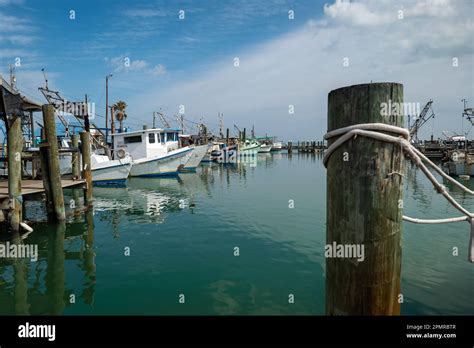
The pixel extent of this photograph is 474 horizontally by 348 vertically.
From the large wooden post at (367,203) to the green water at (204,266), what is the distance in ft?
12.7

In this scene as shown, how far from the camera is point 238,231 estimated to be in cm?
1192

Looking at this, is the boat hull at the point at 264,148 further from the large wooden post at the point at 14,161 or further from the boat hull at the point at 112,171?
the large wooden post at the point at 14,161

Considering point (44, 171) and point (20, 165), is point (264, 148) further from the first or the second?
point (20, 165)

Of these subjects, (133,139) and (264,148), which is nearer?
(133,139)

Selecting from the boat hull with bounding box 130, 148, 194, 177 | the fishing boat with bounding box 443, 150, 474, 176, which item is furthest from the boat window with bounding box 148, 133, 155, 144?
the fishing boat with bounding box 443, 150, 474, 176

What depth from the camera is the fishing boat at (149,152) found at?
102ft

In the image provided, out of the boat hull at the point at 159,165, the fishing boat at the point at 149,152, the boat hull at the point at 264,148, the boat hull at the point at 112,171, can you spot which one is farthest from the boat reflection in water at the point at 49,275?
the boat hull at the point at 264,148

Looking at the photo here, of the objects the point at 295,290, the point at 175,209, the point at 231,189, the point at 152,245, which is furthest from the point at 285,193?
the point at 295,290

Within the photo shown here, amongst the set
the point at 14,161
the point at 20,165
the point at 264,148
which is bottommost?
the point at 20,165

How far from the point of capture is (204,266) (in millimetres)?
8477

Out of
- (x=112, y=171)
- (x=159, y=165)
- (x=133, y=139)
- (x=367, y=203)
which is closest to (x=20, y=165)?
(x=367, y=203)

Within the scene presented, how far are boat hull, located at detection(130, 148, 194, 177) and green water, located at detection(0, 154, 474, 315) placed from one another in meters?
15.4

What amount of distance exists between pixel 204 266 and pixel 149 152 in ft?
81.2
